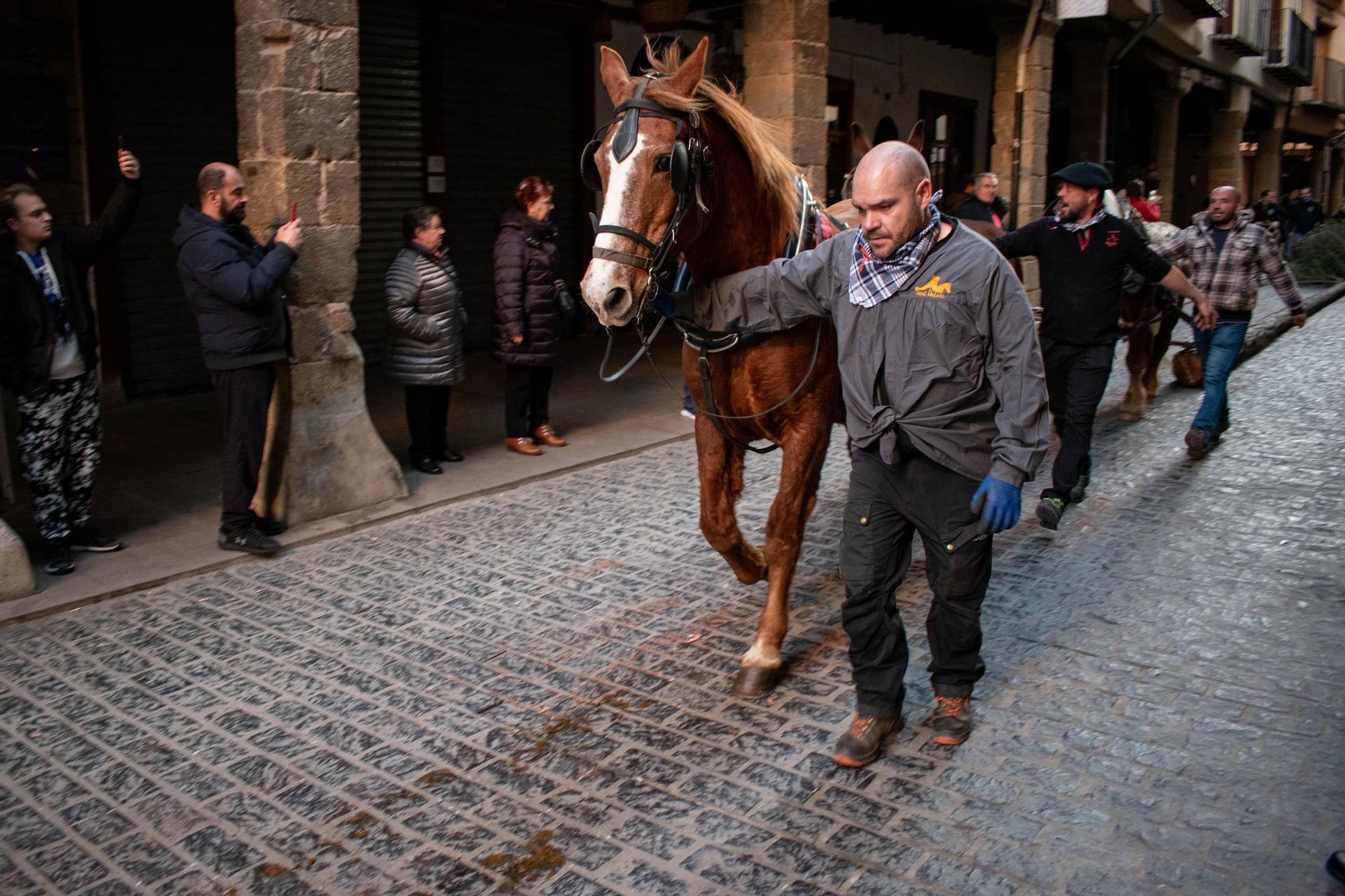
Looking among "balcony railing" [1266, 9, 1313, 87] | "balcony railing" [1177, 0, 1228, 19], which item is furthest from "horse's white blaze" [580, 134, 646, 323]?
"balcony railing" [1266, 9, 1313, 87]

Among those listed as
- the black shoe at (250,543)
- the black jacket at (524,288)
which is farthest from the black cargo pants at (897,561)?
the black jacket at (524,288)

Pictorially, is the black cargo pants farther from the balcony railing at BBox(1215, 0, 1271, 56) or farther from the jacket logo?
the balcony railing at BBox(1215, 0, 1271, 56)

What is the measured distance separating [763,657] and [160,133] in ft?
24.7

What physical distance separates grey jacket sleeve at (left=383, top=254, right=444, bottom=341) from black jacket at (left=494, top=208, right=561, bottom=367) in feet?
1.84

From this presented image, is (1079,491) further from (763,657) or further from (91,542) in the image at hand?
(91,542)

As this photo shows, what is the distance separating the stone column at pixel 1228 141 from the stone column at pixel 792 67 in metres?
19.6

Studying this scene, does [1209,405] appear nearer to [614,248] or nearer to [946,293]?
[946,293]

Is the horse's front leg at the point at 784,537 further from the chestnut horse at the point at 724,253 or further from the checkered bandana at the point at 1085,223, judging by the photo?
the checkered bandana at the point at 1085,223

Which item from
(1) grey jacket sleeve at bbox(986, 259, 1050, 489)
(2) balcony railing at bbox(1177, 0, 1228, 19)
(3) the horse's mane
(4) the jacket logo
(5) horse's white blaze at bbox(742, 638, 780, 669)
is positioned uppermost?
(2) balcony railing at bbox(1177, 0, 1228, 19)

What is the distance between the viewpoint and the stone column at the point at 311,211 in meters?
5.88

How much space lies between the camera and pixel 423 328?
7.21 meters

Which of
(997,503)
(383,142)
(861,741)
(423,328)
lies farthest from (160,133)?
(997,503)

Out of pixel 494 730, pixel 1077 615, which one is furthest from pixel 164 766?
pixel 1077 615

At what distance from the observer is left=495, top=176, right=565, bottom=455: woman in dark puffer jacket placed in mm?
7605
